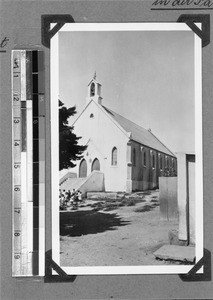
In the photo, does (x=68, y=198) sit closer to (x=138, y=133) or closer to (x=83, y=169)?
(x=83, y=169)

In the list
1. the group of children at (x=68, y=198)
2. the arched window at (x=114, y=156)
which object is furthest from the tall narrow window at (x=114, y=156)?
the group of children at (x=68, y=198)

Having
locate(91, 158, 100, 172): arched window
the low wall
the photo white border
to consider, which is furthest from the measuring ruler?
the low wall

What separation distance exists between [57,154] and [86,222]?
20cm

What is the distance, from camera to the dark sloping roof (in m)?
1.10

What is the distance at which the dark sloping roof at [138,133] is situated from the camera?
1.10 m

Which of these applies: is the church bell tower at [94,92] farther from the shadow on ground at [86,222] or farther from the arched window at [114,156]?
the shadow on ground at [86,222]

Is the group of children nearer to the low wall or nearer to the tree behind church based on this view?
the tree behind church

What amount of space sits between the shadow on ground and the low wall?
105 mm

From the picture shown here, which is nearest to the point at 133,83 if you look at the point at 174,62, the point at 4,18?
the point at 174,62

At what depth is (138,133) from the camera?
3.64ft

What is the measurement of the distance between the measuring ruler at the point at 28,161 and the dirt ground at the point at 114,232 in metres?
0.08

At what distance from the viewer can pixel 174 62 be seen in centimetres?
111

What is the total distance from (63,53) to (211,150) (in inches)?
19.0

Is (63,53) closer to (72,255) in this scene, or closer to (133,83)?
(133,83)
